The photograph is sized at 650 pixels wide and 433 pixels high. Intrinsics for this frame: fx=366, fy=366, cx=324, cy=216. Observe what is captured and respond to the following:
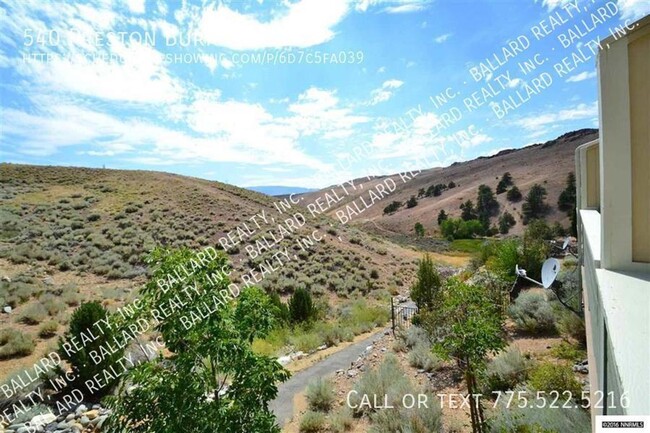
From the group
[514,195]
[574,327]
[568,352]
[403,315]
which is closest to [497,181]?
[514,195]

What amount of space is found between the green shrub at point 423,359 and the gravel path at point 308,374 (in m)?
1.89

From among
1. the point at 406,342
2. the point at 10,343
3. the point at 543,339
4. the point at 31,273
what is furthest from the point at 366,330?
the point at 31,273

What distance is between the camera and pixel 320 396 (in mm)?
7488

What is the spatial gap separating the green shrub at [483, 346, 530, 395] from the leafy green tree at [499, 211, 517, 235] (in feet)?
151

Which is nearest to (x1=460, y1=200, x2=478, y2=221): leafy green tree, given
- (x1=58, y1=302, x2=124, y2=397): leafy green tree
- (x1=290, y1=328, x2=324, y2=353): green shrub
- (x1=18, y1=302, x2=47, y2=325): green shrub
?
(x1=290, y1=328, x2=324, y2=353): green shrub

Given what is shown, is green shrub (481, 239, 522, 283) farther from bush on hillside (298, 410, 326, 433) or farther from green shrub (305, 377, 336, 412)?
bush on hillside (298, 410, 326, 433)

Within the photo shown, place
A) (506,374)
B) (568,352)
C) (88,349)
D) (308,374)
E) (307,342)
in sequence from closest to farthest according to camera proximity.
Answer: (506,374), (568,352), (88,349), (308,374), (307,342)

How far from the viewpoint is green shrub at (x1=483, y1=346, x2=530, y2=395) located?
6590mm

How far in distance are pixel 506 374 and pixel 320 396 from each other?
3.59 m

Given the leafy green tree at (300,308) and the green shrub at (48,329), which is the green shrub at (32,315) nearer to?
the green shrub at (48,329)

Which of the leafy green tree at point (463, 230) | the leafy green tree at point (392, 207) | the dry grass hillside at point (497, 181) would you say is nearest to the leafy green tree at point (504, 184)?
the dry grass hillside at point (497, 181)

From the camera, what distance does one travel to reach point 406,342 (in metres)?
10.1

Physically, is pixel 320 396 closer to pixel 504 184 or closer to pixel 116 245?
pixel 116 245

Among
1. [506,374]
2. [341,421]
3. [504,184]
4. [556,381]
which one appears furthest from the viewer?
[504,184]
